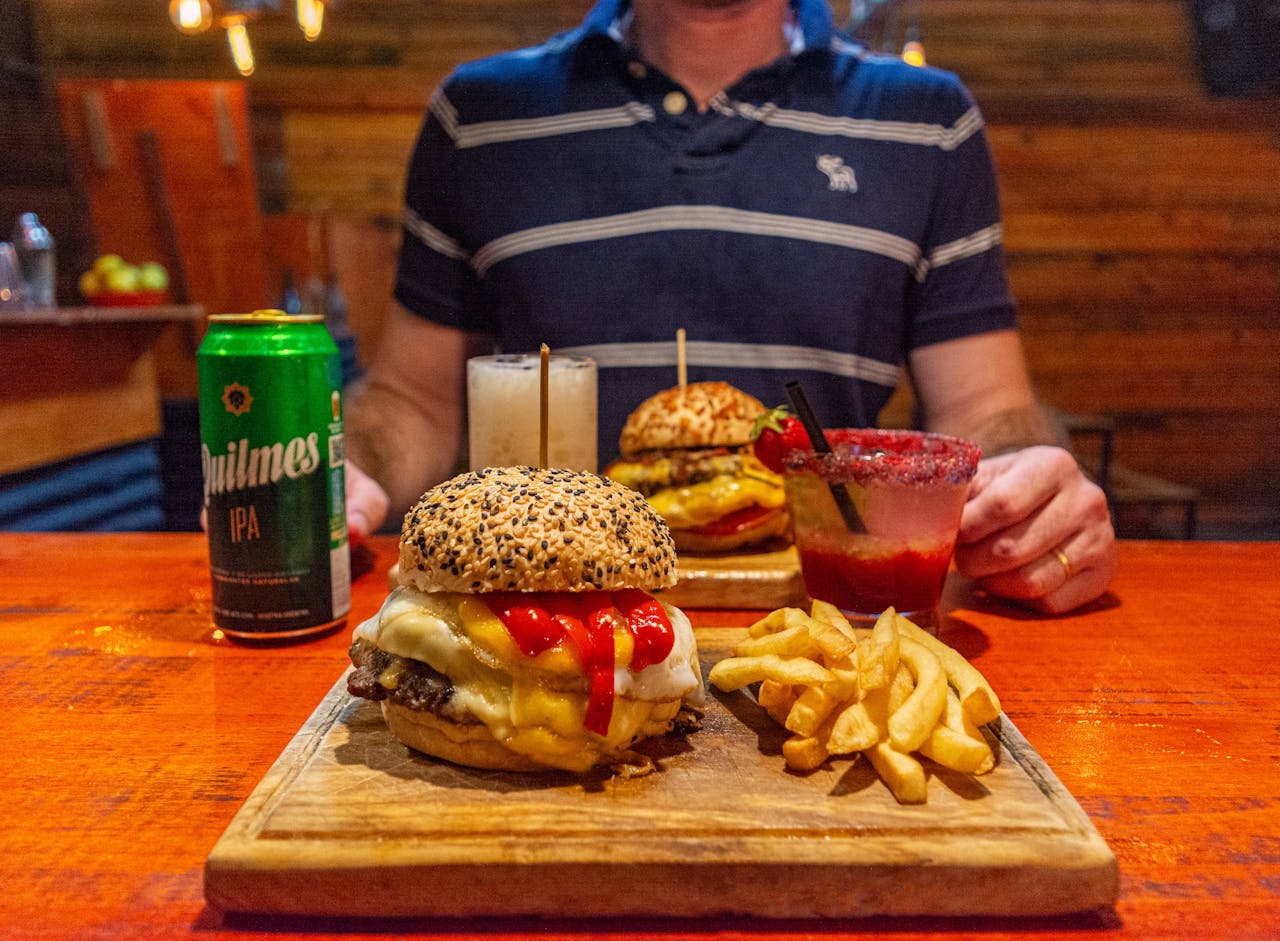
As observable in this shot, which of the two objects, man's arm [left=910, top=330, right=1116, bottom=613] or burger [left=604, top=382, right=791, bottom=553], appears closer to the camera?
man's arm [left=910, top=330, right=1116, bottom=613]

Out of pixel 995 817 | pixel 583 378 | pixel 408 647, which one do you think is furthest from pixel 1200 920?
pixel 583 378

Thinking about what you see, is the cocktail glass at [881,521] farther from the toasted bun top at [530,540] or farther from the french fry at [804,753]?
the french fry at [804,753]

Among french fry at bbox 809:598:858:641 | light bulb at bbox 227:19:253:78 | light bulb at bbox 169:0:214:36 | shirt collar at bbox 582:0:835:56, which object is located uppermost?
light bulb at bbox 169:0:214:36

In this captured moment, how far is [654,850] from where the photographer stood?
36.4 inches

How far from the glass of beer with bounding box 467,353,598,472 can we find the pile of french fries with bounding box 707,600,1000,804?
931mm

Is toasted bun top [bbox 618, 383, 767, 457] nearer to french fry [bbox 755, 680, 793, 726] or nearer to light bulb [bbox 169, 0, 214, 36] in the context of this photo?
french fry [bbox 755, 680, 793, 726]

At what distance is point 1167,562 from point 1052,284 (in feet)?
20.9

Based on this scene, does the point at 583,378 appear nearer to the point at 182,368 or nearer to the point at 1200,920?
the point at 1200,920

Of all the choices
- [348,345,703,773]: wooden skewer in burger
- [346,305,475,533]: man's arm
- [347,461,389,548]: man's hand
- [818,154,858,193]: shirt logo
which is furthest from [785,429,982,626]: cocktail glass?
[346,305,475,533]: man's arm

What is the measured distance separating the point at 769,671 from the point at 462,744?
382 mm

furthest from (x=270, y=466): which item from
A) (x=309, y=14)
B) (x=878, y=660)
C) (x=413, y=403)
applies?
(x=309, y=14)

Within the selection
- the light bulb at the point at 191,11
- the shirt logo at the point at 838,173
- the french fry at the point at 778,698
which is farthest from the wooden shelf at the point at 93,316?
the french fry at the point at 778,698

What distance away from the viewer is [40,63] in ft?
26.1

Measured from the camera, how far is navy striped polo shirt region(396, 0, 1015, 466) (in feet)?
9.03
